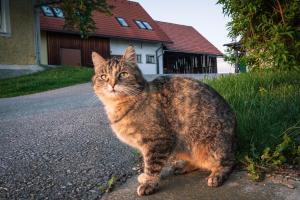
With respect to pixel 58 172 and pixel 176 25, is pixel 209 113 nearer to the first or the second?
pixel 58 172

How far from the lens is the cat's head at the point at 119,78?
350cm

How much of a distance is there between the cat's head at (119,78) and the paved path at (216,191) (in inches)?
31.8

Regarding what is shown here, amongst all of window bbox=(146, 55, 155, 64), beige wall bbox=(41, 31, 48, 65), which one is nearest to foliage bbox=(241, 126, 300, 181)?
beige wall bbox=(41, 31, 48, 65)

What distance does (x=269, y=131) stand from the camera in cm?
412

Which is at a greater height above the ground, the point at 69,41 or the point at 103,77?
the point at 69,41

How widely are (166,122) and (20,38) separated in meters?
16.4

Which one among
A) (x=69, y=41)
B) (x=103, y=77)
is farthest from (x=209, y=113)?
(x=69, y=41)

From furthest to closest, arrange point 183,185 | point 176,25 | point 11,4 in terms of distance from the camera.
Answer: point 176,25 < point 11,4 < point 183,185

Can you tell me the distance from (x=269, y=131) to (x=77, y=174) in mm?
1967

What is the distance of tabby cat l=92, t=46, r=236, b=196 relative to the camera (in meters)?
3.35

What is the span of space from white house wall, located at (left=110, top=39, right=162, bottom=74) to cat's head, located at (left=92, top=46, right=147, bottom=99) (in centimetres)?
2483

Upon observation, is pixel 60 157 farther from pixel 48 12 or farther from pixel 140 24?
pixel 140 24

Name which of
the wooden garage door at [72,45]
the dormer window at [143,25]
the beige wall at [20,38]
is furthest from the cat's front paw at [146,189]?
the dormer window at [143,25]

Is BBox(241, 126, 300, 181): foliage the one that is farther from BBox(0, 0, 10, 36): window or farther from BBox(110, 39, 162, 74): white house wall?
BBox(110, 39, 162, 74): white house wall
